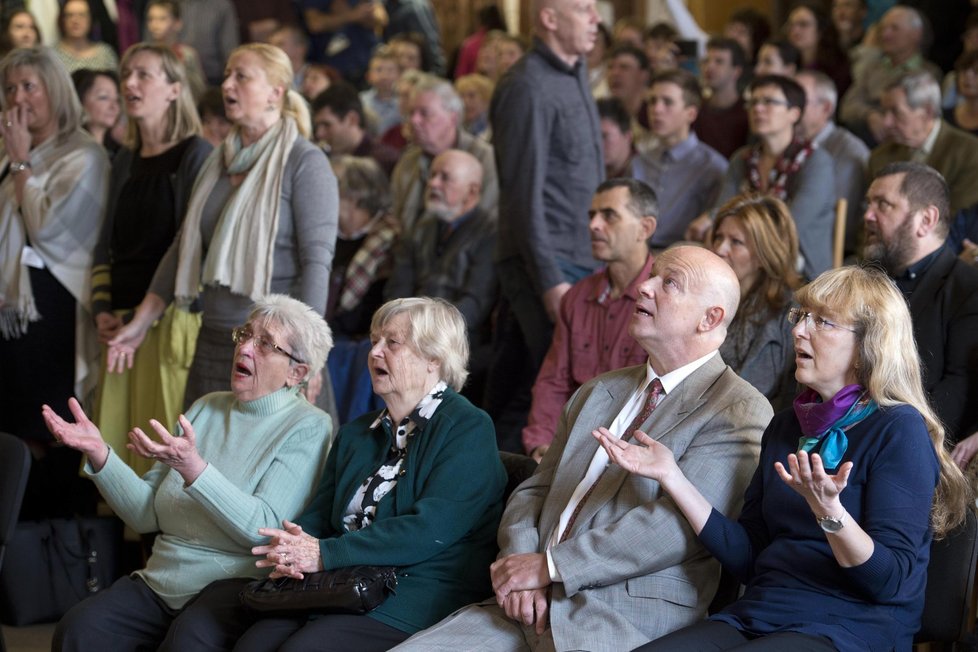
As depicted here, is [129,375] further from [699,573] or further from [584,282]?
[699,573]

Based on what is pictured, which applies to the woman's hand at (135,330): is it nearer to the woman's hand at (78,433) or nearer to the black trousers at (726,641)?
the woman's hand at (78,433)

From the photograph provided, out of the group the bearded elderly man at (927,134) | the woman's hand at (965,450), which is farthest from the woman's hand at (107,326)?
the bearded elderly man at (927,134)

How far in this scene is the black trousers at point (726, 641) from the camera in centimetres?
244

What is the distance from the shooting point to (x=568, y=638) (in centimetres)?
264

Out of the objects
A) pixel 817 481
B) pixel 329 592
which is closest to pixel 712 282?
pixel 817 481

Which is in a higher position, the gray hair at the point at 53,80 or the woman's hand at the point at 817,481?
the gray hair at the point at 53,80

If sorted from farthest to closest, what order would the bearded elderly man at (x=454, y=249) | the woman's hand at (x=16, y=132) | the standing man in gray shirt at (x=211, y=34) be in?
the standing man in gray shirt at (x=211, y=34), the bearded elderly man at (x=454, y=249), the woman's hand at (x=16, y=132)

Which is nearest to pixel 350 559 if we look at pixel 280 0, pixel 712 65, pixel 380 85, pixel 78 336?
pixel 78 336

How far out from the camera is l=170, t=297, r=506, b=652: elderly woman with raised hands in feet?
9.46

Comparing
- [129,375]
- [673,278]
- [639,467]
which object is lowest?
[129,375]

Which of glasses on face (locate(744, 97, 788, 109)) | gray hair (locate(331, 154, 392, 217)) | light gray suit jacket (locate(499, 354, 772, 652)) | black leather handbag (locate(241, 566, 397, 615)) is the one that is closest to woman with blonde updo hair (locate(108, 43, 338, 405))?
black leather handbag (locate(241, 566, 397, 615))

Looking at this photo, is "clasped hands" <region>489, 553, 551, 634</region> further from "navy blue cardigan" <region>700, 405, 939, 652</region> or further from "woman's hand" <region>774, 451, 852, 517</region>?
"woman's hand" <region>774, 451, 852, 517</region>

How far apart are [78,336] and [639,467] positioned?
2687mm

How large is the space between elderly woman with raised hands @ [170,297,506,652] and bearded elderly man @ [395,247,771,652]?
0.11m
